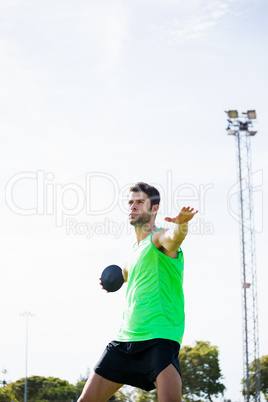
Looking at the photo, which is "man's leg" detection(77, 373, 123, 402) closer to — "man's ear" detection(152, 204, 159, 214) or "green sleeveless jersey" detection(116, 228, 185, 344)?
"green sleeveless jersey" detection(116, 228, 185, 344)

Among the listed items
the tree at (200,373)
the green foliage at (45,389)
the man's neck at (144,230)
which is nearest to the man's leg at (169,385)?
the man's neck at (144,230)

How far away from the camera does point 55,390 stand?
53.5 meters

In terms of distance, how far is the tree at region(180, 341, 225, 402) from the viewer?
3800 centimetres

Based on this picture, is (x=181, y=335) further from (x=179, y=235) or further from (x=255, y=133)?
(x=255, y=133)

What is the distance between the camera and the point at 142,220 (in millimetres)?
5699

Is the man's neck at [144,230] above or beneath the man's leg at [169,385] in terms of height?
above

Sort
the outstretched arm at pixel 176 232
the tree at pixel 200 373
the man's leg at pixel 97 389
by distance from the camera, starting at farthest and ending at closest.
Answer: the tree at pixel 200 373, the man's leg at pixel 97 389, the outstretched arm at pixel 176 232

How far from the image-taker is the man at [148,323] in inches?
204

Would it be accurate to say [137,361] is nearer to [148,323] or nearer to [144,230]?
[148,323]

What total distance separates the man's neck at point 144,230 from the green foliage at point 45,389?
49059 millimetres

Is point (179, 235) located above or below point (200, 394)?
above

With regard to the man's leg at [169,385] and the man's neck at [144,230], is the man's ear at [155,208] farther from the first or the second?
the man's leg at [169,385]

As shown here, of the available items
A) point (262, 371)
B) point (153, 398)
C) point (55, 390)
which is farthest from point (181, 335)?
point (55, 390)

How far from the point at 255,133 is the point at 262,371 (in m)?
20.1
